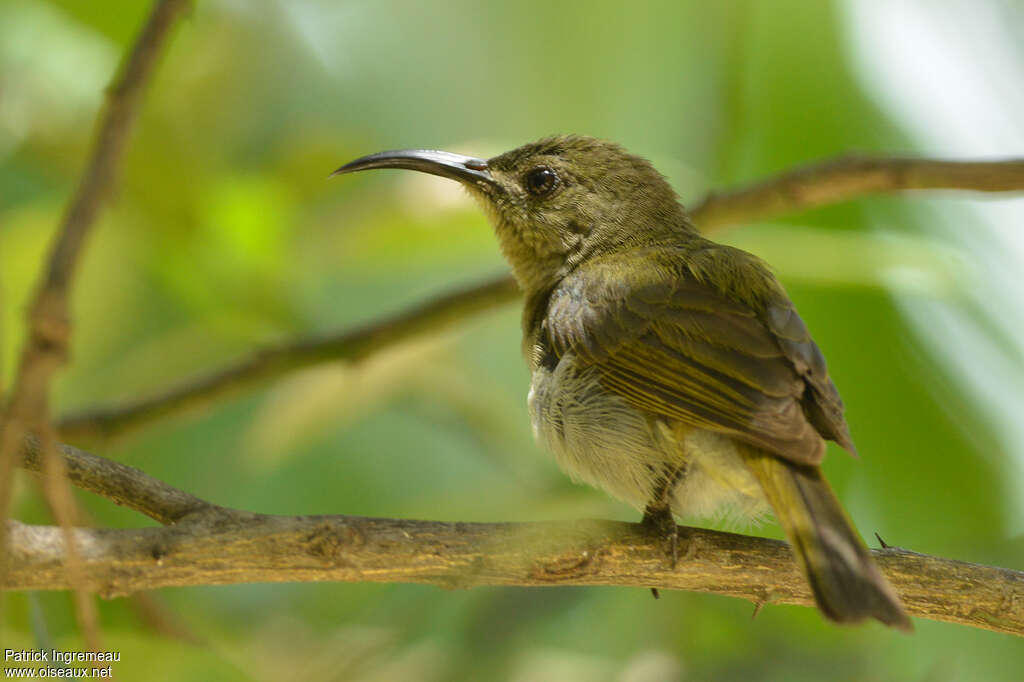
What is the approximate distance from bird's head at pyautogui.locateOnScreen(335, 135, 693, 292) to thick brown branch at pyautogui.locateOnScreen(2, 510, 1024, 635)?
1346mm

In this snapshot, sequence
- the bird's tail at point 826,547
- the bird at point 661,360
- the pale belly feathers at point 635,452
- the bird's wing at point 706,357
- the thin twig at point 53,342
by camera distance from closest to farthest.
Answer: the thin twig at point 53,342 < the bird's tail at point 826,547 < the bird at point 661,360 < the bird's wing at point 706,357 < the pale belly feathers at point 635,452

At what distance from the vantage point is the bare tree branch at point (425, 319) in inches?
137

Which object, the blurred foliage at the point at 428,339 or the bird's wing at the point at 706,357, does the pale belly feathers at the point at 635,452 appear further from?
the blurred foliage at the point at 428,339

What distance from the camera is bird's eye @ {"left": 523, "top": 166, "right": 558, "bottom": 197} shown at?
13.1 feet

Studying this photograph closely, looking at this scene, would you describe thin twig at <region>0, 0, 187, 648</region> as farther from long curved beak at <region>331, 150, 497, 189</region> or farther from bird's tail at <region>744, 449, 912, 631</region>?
long curved beak at <region>331, 150, 497, 189</region>

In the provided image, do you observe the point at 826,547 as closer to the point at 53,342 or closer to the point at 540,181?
the point at 53,342

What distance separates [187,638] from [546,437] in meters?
1.35

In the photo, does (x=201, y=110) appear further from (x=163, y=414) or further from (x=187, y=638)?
(x=187, y=638)

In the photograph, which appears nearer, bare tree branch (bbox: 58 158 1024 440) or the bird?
the bird

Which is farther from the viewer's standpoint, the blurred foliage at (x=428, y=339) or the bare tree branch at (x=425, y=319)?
the blurred foliage at (x=428, y=339)

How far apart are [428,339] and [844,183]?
162 cm

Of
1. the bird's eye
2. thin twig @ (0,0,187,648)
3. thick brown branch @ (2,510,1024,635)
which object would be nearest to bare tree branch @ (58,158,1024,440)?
the bird's eye

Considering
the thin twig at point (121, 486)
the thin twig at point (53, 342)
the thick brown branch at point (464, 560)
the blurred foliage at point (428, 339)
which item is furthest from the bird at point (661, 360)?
the thin twig at point (53, 342)

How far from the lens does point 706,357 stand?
296 cm
